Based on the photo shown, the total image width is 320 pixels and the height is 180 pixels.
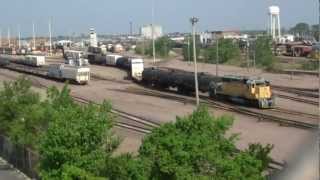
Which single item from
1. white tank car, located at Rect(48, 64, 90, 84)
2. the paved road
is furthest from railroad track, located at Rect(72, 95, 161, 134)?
white tank car, located at Rect(48, 64, 90, 84)

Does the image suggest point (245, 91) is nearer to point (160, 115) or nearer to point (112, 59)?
point (160, 115)

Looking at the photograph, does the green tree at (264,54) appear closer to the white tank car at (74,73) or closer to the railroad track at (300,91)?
the railroad track at (300,91)

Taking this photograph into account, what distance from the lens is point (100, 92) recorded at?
215 ft

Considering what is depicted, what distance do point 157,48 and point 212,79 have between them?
8515 cm

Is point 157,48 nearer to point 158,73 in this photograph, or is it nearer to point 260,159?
point 158,73

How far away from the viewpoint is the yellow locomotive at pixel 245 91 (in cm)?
4766

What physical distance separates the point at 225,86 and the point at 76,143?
36.9m

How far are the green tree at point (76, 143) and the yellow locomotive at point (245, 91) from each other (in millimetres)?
32302

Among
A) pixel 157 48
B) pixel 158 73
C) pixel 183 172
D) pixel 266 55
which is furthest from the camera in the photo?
pixel 157 48

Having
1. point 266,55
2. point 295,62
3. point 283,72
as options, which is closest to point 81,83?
point 283,72

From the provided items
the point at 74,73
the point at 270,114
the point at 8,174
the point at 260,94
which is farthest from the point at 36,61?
the point at 8,174

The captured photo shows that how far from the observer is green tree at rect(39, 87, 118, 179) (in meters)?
16.1

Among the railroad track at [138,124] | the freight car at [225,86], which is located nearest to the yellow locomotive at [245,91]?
the freight car at [225,86]

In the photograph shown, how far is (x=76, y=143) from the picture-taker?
16203mm
